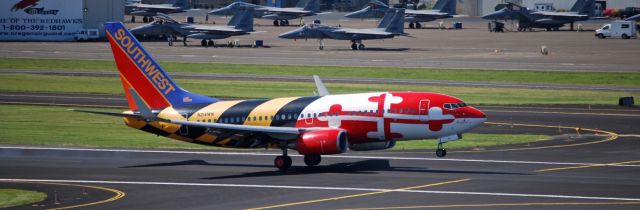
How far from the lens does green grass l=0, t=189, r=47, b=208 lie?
3931 cm

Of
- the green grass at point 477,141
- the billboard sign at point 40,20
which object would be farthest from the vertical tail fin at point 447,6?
the green grass at point 477,141

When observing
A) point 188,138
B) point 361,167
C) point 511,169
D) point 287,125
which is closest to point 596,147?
point 511,169

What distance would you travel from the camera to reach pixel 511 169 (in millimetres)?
47688

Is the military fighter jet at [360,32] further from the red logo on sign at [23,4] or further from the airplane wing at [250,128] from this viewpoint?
the airplane wing at [250,128]

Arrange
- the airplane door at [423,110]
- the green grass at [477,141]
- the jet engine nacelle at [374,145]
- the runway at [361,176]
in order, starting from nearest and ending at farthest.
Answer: the runway at [361,176] < the airplane door at [423,110] < the jet engine nacelle at [374,145] < the green grass at [477,141]

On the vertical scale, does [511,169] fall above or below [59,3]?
below

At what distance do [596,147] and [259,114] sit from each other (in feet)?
59.7

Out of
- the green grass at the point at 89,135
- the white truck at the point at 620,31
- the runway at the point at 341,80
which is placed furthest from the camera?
the white truck at the point at 620,31

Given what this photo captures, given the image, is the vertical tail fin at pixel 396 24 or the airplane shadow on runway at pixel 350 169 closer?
the airplane shadow on runway at pixel 350 169

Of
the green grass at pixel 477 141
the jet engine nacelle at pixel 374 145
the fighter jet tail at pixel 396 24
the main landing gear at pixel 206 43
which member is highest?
the fighter jet tail at pixel 396 24

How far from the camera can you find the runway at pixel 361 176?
128 ft

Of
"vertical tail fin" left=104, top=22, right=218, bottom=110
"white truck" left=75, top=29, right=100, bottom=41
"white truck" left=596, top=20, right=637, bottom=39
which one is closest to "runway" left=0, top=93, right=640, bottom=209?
"vertical tail fin" left=104, top=22, right=218, bottom=110

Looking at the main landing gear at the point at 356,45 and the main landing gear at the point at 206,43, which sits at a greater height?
the main landing gear at the point at 206,43

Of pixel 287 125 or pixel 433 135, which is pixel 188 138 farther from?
pixel 433 135
